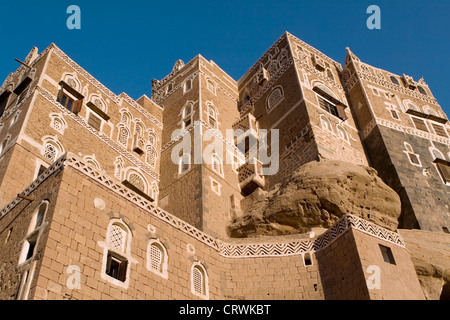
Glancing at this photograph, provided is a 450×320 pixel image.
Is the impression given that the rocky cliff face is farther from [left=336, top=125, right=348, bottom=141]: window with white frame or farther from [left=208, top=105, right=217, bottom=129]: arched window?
[left=208, top=105, right=217, bottom=129]: arched window

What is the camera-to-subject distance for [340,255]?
467 inches

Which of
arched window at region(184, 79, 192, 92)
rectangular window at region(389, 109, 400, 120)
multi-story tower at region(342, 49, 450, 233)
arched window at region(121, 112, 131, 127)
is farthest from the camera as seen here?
arched window at region(184, 79, 192, 92)

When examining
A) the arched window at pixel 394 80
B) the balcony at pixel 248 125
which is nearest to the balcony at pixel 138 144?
the balcony at pixel 248 125

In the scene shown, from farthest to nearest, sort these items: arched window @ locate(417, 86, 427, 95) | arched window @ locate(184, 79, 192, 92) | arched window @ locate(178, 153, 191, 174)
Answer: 1. arched window @ locate(417, 86, 427, 95)
2. arched window @ locate(184, 79, 192, 92)
3. arched window @ locate(178, 153, 191, 174)

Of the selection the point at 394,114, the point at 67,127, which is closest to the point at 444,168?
the point at 394,114

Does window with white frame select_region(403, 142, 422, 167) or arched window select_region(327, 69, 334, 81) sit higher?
arched window select_region(327, 69, 334, 81)

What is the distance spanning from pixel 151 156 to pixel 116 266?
33.1 feet

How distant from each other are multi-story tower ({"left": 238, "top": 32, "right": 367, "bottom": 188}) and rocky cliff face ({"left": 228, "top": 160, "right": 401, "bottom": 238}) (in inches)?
82.9

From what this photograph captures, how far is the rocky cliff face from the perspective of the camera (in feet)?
46.7

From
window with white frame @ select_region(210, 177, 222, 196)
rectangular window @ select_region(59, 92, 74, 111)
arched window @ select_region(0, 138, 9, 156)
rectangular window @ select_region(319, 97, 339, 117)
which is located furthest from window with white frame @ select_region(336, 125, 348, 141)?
arched window @ select_region(0, 138, 9, 156)

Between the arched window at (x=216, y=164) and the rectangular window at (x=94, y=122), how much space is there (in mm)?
4330

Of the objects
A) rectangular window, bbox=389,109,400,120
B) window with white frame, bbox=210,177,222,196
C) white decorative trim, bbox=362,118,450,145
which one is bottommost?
window with white frame, bbox=210,177,222,196

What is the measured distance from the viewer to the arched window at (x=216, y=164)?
1803 centimetres
